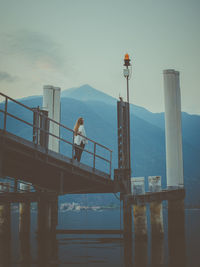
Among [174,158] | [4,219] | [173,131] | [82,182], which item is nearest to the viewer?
[82,182]

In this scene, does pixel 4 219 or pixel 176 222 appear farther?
pixel 4 219

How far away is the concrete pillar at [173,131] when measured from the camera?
2241 cm

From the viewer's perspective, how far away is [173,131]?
22953 mm

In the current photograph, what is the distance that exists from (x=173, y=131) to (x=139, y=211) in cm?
539

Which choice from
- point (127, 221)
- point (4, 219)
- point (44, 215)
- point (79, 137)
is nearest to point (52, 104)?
point (44, 215)

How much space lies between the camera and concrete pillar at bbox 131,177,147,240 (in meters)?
20.2

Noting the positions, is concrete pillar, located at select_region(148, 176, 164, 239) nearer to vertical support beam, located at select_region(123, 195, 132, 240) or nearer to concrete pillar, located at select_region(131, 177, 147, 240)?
concrete pillar, located at select_region(131, 177, 147, 240)

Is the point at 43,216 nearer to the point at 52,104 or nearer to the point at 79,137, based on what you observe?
the point at 79,137

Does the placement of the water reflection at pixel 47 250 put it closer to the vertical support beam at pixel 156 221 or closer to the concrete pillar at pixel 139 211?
the concrete pillar at pixel 139 211

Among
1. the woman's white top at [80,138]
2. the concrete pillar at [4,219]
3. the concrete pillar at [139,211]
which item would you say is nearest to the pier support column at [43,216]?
the concrete pillar at [4,219]

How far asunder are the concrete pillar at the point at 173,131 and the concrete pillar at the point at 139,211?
2.62 metres

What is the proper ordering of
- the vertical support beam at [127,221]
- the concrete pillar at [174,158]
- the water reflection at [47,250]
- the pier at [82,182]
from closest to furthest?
the pier at [82,182] < the water reflection at [47,250] < the vertical support beam at [127,221] < the concrete pillar at [174,158]

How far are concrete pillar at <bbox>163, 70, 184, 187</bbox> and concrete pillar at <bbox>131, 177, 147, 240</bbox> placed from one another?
103 inches

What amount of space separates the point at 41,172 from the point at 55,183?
7.31ft
